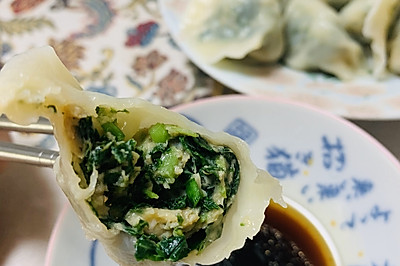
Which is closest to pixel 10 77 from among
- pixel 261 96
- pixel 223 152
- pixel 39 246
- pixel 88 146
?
pixel 88 146

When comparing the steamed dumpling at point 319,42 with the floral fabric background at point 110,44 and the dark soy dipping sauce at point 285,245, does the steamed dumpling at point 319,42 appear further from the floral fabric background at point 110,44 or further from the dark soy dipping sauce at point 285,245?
the dark soy dipping sauce at point 285,245

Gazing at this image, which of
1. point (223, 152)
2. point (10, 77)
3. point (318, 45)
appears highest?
point (10, 77)

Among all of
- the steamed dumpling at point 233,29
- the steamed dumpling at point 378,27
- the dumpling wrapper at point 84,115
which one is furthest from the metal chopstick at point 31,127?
the steamed dumpling at point 378,27

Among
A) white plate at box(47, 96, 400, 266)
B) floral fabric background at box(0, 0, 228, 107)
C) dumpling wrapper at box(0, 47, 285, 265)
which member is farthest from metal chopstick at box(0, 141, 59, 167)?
floral fabric background at box(0, 0, 228, 107)

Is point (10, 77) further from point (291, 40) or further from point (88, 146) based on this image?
point (291, 40)

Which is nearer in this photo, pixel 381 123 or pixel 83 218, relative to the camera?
pixel 83 218

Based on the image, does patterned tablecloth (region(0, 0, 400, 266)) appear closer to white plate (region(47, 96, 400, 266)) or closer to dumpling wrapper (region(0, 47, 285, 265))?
white plate (region(47, 96, 400, 266))
